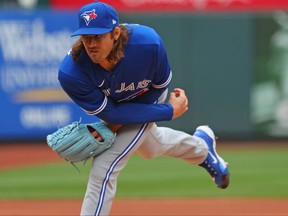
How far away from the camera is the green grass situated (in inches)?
312

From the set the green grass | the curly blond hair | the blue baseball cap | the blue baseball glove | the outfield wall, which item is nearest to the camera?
the blue baseball cap

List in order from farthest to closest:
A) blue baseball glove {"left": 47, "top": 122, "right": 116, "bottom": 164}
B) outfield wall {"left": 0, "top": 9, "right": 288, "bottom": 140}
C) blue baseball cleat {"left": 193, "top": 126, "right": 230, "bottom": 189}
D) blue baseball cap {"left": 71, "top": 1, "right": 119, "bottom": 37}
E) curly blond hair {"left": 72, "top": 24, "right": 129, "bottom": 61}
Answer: outfield wall {"left": 0, "top": 9, "right": 288, "bottom": 140}, blue baseball cleat {"left": 193, "top": 126, "right": 230, "bottom": 189}, blue baseball glove {"left": 47, "top": 122, "right": 116, "bottom": 164}, curly blond hair {"left": 72, "top": 24, "right": 129, "bottom": 61}, blue baseball cap {"left": 71, "top": 1, "right": 119, "bottom": 37}

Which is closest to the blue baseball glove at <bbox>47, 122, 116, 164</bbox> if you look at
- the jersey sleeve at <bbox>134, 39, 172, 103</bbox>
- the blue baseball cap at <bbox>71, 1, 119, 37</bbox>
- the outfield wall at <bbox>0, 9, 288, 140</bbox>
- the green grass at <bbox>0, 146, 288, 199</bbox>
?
the jersey sleeve at <bbox>134, 39, 172, 103</bbox>

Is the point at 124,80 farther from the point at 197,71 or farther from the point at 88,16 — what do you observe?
the point at 197,71

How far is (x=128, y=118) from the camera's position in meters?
4.83

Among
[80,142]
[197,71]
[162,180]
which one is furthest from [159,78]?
[197,71]

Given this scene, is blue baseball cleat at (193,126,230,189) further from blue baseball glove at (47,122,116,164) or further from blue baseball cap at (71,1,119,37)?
blue baseball cap at (71,1,119,37)

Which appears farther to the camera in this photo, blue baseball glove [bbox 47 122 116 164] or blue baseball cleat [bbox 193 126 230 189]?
blue baseball cleat [bbox 193 126 230 189]

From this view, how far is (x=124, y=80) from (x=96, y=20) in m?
0.51

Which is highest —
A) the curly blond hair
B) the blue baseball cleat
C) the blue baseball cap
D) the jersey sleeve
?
the blue baseball cap

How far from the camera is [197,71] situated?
500 inches

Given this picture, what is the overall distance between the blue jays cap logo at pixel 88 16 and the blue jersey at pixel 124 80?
255 millimetres

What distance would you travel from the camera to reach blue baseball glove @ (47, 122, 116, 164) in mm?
4785

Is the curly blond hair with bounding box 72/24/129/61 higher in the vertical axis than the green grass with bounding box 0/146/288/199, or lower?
higher
